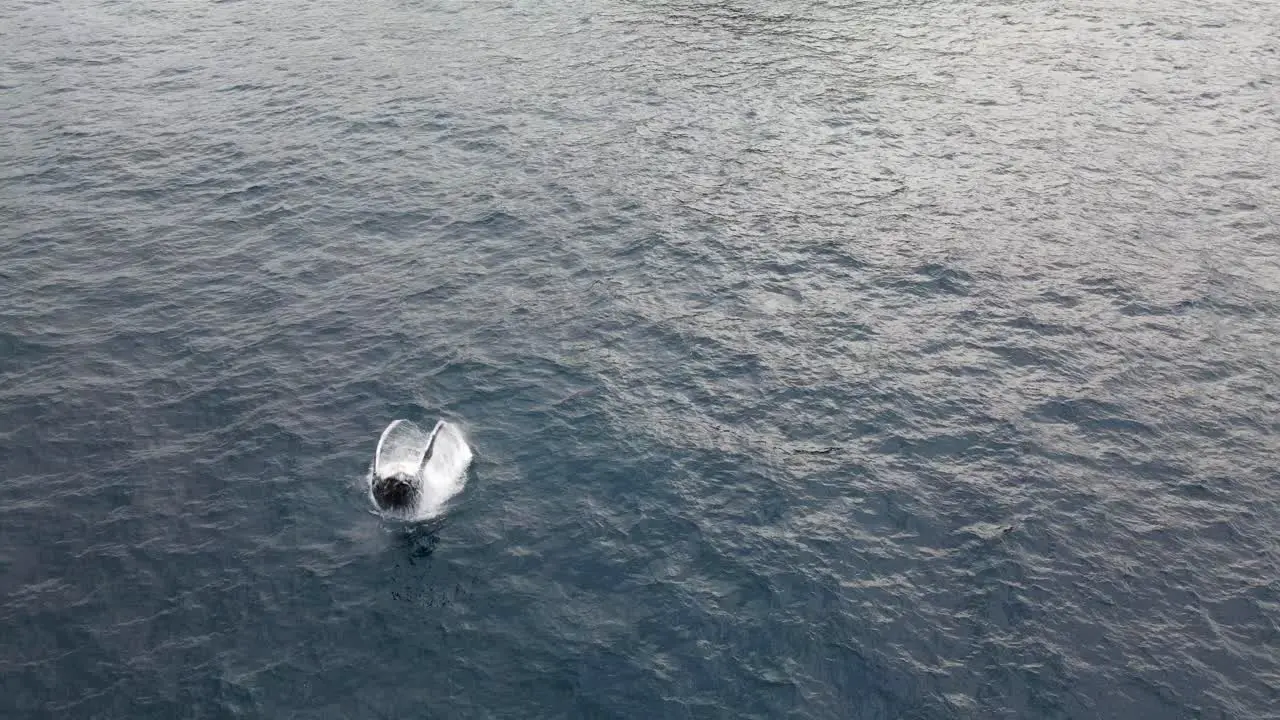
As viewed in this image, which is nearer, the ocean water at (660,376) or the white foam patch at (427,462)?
the ocean water at (660,376)

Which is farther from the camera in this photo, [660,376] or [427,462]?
Answer: [660,376]

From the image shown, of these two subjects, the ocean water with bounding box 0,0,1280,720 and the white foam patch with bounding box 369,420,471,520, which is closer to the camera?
the ocean water with bounding box 0,0,1280,720

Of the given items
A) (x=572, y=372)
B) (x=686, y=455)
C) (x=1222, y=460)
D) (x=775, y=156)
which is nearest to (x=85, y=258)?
(x=572, y=372)

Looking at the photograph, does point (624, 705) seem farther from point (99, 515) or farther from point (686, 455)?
point (99, 515)

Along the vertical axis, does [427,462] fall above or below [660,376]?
above
